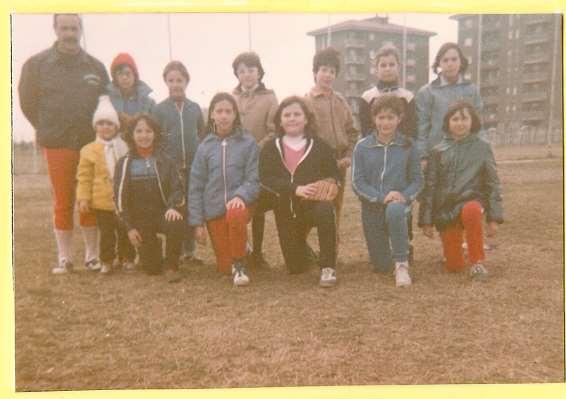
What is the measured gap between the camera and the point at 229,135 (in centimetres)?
287

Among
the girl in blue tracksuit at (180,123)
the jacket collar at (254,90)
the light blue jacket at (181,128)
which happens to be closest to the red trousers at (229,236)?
the girl in blue tracksuit at (180,123)

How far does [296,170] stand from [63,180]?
97 cm

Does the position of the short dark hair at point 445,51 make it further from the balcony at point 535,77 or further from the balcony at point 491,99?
the balcony at point 535,77

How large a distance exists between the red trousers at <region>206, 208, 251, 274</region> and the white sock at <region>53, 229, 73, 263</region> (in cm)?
58

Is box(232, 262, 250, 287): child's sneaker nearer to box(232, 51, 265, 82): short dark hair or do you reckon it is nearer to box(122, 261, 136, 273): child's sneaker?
box(122, 261, 136, 273): child's sneaker

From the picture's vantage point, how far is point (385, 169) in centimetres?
289

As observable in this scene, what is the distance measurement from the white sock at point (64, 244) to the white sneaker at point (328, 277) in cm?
106

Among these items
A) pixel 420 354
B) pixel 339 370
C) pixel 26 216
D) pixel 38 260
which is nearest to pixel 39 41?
pixel 26 216

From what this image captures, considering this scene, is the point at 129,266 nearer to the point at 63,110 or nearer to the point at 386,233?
the point at 63,110

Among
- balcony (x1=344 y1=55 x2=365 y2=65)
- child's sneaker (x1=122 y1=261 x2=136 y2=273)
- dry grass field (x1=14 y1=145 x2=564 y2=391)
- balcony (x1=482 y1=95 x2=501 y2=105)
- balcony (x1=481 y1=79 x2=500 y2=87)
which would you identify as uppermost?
balcony (x1=344 y1=55 x2=365 y2=65)

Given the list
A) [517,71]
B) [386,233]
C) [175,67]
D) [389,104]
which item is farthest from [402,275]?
[175,67]

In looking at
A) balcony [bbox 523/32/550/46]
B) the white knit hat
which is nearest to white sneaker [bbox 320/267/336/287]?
the white knit hat

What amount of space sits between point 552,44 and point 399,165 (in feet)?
2.66

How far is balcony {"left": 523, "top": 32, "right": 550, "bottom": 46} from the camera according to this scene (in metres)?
2.84
